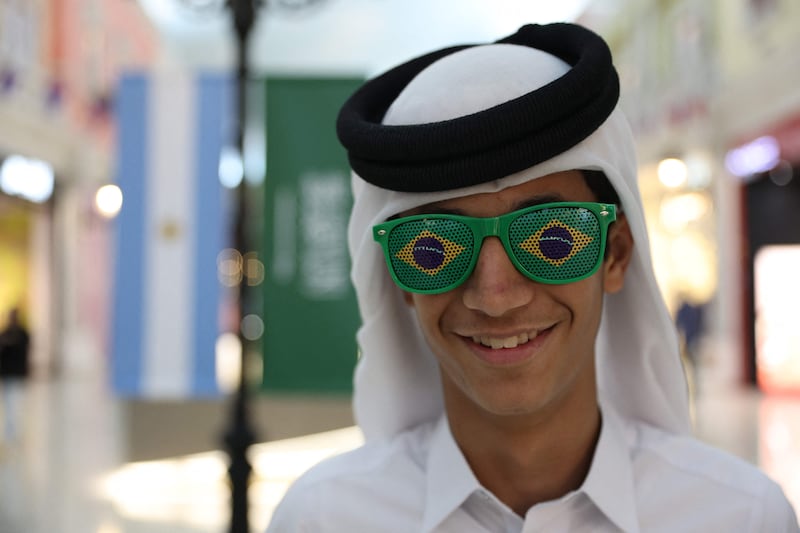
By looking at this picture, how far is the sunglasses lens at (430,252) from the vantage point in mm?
1149

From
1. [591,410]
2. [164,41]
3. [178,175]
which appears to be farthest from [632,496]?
[164,41]

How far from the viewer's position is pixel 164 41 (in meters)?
20.2

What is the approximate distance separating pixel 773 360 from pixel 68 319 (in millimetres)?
12750

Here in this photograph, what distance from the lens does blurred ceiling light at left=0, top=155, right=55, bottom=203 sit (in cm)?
1230

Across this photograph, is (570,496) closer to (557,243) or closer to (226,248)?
(557,243)

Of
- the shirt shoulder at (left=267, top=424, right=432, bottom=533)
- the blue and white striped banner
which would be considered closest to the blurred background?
Result: the blue and white striped banner

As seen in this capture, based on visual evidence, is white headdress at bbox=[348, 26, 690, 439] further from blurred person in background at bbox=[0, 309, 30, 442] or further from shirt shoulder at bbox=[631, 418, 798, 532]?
blurred person in background at bbox=[0, 309, 30, 442]

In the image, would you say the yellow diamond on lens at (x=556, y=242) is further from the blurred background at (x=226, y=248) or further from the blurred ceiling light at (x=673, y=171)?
the blurred ceiling light at (x=673, y=171)

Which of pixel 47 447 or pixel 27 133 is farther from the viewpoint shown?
pixel 27 133

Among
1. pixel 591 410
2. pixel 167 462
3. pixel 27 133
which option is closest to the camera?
pixel 591 410

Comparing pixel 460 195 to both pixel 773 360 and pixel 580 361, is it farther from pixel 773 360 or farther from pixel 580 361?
pixel 773 360

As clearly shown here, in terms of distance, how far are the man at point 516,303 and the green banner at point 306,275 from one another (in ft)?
11.5

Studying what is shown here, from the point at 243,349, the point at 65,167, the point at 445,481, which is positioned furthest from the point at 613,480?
the point at 65,167

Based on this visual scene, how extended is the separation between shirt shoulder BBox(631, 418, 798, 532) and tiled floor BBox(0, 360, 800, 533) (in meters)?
3.37
